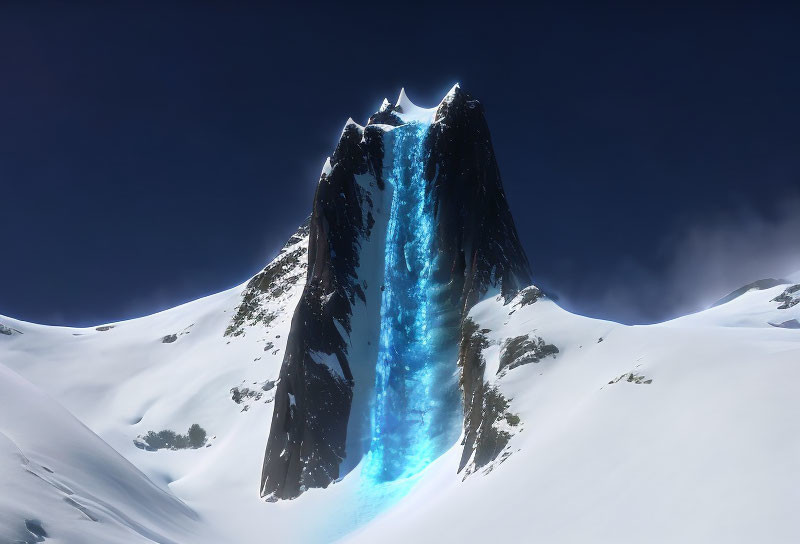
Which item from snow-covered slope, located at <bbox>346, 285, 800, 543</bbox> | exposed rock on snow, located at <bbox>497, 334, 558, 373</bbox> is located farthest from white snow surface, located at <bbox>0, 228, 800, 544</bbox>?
exposed rock on snow, located at <bbox>497, 334, 558, 373</bbox>

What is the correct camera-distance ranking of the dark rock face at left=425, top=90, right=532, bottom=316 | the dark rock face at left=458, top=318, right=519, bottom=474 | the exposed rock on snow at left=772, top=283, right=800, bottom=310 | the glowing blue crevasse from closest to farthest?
the dark rock face at left=458, top=318, right=519, bottom=474, the glowing blue crevasse, the dark rock face at left=425, top=90, right=532, bottom=316, the exposed rock on snow at left=772, top=283, right=800, bottom=310

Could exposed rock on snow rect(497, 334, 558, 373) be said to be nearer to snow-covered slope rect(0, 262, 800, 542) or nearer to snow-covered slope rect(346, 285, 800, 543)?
snow-covered slope rect(0, 262, 800, 542)

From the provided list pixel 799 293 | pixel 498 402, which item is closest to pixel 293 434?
pixel 498 402

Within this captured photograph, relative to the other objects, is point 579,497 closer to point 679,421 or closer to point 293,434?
point 679,421

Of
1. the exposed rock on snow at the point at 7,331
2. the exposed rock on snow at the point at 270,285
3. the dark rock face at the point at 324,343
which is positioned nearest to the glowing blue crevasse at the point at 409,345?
the dark rock face at the point at 324,343

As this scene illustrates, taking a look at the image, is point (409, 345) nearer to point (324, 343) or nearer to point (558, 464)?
point (324, 343)

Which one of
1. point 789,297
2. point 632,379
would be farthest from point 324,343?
point 789,297

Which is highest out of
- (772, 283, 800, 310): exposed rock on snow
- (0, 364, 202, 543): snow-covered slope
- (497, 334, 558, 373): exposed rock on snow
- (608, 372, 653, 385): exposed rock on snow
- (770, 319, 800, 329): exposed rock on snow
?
(772, 283, 800, 310): exposed rock on snow
